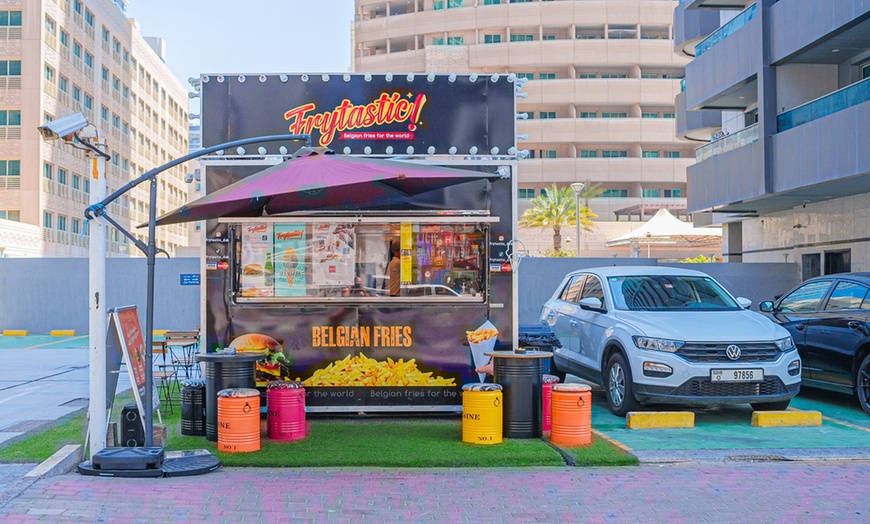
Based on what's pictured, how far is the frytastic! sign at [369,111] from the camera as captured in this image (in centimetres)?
969

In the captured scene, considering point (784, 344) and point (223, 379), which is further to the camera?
point (784, 344)

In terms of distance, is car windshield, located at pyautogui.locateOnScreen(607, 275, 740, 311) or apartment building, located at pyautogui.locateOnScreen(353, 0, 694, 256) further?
apartment building, located at pyautogui.locateOnScreen(353, 0, 694, 256)

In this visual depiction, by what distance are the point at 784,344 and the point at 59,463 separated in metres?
7.57

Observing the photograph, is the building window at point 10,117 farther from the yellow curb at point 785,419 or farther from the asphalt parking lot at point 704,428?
the yellow curb at point 785,419

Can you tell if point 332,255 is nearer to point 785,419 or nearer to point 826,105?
point 785,419

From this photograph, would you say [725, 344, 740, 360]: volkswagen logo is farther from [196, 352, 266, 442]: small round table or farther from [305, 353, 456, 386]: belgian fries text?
[196, 352, 266, 442]: small round table

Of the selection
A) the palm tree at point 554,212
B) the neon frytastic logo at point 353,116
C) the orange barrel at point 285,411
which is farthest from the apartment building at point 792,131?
the palm tree at point 554,212

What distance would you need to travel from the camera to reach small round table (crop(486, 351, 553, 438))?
8.53m

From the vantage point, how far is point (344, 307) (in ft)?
31.5

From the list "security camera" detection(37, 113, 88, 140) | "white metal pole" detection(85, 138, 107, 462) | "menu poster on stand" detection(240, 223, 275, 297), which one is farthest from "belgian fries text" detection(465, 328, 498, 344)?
"security camera" detection(37, 113, 88, 140)

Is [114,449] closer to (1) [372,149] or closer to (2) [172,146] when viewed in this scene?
(1) [372,149]

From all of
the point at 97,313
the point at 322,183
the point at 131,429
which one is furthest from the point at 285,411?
the point at 322,183

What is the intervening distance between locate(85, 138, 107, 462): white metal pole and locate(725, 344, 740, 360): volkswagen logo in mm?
6396

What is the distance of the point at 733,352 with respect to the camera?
9281mm
